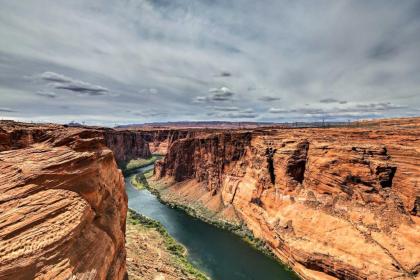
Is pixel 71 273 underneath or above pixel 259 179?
above

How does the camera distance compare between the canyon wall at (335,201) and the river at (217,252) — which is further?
the river at (217,252)

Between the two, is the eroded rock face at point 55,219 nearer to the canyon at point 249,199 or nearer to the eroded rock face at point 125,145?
the canyon at point 249,199

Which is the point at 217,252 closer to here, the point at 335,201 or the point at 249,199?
the point at 249,199

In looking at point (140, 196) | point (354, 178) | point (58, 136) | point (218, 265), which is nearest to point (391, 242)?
point (354, 178)

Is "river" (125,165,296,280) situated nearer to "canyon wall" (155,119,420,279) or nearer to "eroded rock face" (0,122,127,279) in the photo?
"canyon wall" (155,119,420,279)

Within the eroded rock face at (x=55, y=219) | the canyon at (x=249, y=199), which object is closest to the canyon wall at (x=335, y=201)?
the canyon at (x=249, y=199)

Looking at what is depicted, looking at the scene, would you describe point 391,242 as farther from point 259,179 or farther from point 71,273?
point 71,273

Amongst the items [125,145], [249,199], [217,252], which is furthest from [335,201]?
[125,145]
